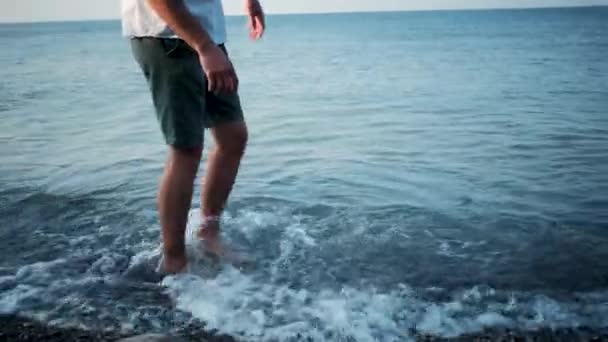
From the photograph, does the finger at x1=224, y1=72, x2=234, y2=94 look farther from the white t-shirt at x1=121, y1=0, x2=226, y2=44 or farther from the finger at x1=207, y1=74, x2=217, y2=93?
the white t-shirt at x1=121, y1=0, x2=226, y2=44

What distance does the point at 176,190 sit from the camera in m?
2.69

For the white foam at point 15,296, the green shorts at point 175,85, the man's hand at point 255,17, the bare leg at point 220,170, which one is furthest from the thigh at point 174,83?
the white foam at point 15,296

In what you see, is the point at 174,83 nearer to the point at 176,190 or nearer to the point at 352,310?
the point at 176,190

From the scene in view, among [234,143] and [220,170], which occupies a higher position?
[234,143]

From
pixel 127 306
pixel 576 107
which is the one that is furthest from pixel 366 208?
pixel 576 107

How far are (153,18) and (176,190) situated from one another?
0.79 metres

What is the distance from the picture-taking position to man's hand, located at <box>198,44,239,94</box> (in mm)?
2301

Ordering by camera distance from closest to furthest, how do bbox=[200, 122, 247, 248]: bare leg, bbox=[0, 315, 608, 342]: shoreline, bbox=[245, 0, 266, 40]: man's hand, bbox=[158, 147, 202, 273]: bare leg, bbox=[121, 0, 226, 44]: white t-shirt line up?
1. bbox=[0, 315, 608, 342]: shoreline
2. bbox=[121, 0, 226, 44]: white t-shirt
3. bbox=[158, 147, 202, 273]: bare leg
4. bbox=[200, 122, 247, 248]: bare leg
5. bbox=[245, 0, 266, 40]: man's hand

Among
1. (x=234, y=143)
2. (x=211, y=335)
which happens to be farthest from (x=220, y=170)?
(x=211, y=335)

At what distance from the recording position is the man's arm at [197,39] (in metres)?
2.29

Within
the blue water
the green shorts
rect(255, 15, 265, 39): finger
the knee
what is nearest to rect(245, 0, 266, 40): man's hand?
rect(255, 15, 265, 39): finger

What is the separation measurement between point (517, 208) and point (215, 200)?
214cm

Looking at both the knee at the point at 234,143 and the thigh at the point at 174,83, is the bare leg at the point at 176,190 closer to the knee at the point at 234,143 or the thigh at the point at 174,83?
the thigh at the point at 174,83

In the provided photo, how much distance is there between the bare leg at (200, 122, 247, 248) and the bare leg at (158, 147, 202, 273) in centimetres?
33
